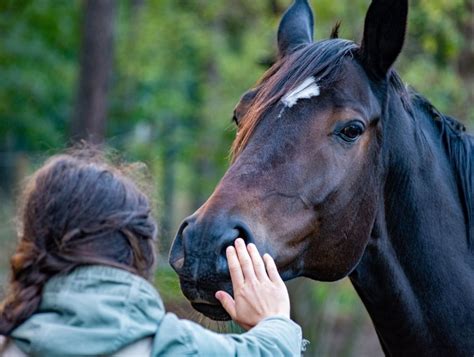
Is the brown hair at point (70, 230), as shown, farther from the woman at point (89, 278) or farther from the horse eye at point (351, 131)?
the horse eye at point (351, 131)

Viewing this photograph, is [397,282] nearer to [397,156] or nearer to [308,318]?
[397,156]

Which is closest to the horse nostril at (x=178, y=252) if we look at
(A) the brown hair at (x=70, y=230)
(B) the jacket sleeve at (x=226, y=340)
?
(B) the jacket sleeve at (x=226, y=340)

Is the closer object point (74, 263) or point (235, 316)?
point (74, 263)

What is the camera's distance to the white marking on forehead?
377 centimetres

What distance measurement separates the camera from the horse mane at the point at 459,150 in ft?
13.3

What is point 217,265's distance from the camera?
3.29m

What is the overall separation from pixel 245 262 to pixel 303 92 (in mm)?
1039

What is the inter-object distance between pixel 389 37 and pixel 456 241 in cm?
89

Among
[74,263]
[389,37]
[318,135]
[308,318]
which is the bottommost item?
[308,318]

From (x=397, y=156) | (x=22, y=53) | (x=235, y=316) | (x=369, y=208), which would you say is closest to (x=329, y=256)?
(x=369, y=208)

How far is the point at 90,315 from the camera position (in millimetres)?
2383

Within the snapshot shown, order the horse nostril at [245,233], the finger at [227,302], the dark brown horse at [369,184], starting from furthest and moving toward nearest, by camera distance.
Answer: the dark brown horse at [369,184], the horse nostril at [245,233], the finger at [227,302]

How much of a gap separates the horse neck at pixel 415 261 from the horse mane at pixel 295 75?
0.33m

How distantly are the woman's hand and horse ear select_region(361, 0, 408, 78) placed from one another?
1.29 meters
